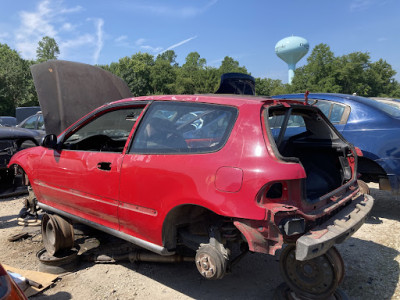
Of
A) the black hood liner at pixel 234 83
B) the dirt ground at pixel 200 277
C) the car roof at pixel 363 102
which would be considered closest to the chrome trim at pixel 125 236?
the dirt ground at pixel 200 277

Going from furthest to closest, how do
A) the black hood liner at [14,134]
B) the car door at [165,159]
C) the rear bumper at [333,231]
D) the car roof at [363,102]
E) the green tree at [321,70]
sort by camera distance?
1. the green tree at [321,70]
2. the black hood liner at [14,134]
3. the car roof at [363,102]
4. the car door at [165,159]
5. the rear bumper at [333,231]

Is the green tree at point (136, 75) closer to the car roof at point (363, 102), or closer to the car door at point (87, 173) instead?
the car roof at point (363, 102)

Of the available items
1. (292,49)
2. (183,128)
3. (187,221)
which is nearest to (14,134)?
(183,128)

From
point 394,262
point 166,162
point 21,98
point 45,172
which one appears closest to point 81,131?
point 45,172

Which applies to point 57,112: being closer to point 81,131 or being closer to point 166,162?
point 81,131

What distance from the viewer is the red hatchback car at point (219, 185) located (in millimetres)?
2172

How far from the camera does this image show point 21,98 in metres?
37.5

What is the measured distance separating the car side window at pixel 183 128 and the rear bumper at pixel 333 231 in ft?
3.01

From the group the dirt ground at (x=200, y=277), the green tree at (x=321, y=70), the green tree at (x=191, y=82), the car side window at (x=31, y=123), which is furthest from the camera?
the green tree at (x=191, y=82)

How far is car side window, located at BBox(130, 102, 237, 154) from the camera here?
97.7 inches

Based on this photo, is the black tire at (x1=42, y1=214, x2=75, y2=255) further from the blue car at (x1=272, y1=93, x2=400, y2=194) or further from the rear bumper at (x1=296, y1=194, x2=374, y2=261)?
the blue car at (x1=272, y1=93, x2=400, y2=194)

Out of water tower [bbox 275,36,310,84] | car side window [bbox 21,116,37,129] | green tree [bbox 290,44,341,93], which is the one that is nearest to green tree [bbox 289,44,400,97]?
green tree [bbox 290,44,341,93]

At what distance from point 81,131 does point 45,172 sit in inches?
25.3

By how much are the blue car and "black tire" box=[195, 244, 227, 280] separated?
9.32ft
